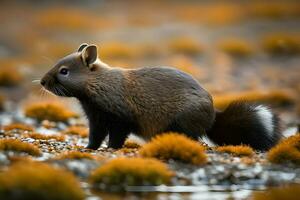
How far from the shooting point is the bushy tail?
1474cm

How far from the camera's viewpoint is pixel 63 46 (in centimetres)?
4347

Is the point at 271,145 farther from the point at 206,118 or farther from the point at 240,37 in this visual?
the point at 240,37

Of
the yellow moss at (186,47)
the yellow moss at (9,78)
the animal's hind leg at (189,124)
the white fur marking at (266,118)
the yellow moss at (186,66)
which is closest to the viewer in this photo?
the animal's hind leg at (189,124)

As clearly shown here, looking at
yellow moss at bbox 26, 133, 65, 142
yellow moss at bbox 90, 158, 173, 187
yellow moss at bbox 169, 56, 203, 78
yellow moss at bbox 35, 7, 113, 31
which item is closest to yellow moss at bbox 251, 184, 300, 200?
yellow moss at bbox 90, 158, 173, 187

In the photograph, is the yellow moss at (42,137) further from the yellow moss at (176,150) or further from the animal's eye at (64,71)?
the yellow moss at (176,150)

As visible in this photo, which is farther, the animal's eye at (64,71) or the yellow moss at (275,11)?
the yellow moss at (275,11)

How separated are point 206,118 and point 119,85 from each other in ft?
7.18

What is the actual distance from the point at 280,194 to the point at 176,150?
8.66 feet

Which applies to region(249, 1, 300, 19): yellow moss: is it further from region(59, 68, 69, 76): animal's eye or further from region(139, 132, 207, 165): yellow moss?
region(139, 132, 207, 165): yellow moss

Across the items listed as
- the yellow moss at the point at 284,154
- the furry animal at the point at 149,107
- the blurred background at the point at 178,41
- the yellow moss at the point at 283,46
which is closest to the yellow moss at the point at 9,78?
the blurred background at the point at 178,41

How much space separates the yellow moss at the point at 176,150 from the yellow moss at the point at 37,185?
2975 mm

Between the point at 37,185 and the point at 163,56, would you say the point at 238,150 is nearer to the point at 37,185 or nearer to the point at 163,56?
the point at 37,185

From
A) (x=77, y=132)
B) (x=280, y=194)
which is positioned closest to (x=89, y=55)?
(x=77, y=132)

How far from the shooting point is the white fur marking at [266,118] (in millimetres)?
14719
